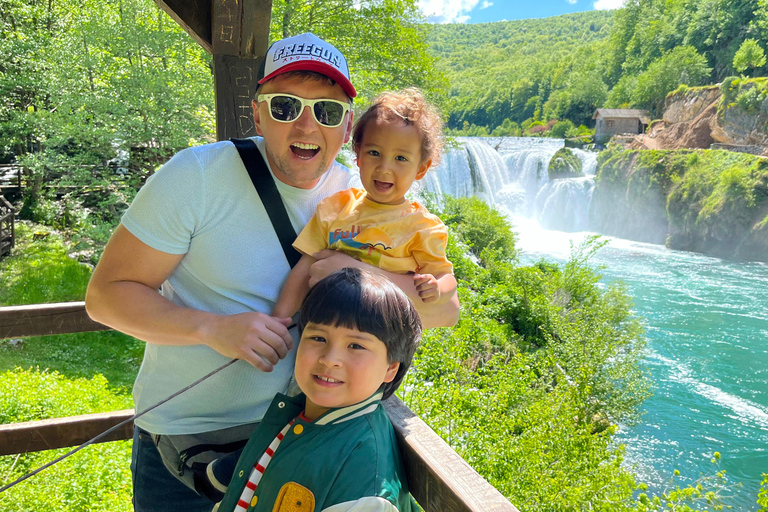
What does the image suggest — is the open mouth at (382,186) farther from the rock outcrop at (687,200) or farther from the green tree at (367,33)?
the rock outcrop at (687,200)

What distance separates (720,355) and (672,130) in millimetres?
23616

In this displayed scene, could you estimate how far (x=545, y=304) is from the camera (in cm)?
1358

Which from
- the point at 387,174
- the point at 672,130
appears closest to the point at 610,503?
the point at 387,174

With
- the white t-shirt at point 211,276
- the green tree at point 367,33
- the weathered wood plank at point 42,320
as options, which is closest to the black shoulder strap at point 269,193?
the white t-shirt at point 211,276

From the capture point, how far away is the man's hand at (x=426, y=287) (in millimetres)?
1387

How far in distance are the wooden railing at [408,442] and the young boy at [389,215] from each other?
1.15 feet

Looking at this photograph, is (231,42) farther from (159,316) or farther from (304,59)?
(159,316)

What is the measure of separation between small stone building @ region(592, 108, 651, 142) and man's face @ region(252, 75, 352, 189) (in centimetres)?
4314

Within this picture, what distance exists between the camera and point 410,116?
166 cm

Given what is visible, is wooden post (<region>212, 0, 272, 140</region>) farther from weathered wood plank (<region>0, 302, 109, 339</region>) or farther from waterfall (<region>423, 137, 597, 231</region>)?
waterfall (<region>423, 137, 597, 231</region>)

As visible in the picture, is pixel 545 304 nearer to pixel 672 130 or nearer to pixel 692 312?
pixel 692 312

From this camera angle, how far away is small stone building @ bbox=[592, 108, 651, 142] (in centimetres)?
4109

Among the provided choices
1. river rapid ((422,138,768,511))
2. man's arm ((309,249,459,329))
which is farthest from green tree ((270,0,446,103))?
man's arm ((309,249,459,329))

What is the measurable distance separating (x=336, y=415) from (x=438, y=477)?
0.23m
